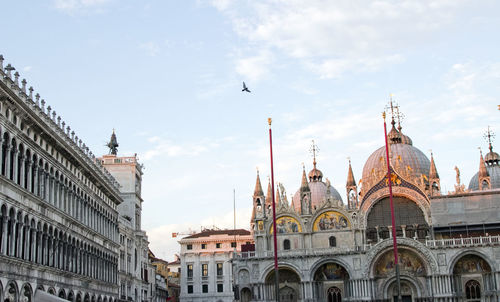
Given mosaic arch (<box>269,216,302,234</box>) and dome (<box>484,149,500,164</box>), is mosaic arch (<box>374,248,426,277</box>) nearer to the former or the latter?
mosaic arch (<box>269,216,302,234</box>)

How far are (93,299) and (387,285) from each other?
30.9 m

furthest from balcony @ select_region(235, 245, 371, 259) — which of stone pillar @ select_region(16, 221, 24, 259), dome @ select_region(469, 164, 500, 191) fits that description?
stone pillar @ select_region(16, 221, 24, 259)

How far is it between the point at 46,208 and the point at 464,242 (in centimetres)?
4278

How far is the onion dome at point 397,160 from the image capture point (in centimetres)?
7262

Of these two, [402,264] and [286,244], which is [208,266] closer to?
[286,244]

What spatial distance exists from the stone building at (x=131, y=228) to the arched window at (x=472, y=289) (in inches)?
1327

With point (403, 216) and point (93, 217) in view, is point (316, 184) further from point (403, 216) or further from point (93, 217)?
point (93, 217)

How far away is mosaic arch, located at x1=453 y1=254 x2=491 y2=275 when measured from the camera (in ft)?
210

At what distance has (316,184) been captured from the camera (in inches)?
3826

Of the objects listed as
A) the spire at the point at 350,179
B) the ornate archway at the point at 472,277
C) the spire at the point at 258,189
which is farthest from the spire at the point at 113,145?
the ornate archway at the point at 472,277

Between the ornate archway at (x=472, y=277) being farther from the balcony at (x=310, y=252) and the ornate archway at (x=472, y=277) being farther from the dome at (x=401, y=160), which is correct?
the dome at (x=401, y=160)

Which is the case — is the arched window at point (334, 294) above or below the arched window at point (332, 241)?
below

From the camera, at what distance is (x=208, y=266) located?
97.5 meters

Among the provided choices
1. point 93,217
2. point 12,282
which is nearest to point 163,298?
point 93,217
